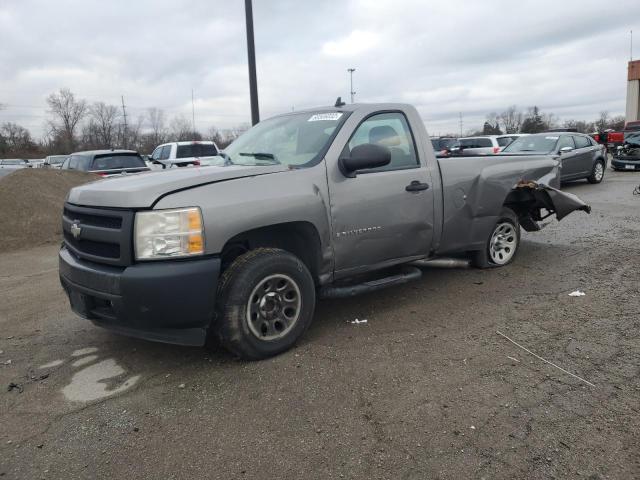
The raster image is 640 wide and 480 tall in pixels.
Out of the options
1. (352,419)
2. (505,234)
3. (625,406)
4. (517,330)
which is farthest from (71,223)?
(505,234)

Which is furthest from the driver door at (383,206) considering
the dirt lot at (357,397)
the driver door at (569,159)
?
the driver door at (569,159)

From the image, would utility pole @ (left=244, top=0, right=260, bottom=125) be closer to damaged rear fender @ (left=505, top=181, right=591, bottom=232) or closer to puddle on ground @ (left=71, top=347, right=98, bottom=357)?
damaged rear fender @ (left=505, top=181, right=591, bottom=232)

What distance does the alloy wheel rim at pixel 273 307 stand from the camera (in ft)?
11.6

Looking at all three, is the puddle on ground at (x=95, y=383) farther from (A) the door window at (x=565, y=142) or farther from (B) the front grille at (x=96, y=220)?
(A) the door window at (x=565, y=142)

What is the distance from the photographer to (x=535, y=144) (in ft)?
46.1

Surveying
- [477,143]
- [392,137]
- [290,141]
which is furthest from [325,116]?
[477,143]

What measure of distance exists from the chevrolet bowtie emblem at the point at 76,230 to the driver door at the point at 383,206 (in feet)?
6.12

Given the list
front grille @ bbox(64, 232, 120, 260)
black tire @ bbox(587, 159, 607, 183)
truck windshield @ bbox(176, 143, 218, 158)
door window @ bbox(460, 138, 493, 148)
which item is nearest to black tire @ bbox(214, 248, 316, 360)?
front grille @ bbox(64, 232, 120, 260)

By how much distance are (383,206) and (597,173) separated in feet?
45.6

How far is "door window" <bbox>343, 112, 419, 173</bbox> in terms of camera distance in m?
4.34

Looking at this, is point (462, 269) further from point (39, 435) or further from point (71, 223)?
point (39, 435)

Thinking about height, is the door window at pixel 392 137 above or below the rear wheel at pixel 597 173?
above

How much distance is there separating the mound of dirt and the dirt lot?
16.1 ft

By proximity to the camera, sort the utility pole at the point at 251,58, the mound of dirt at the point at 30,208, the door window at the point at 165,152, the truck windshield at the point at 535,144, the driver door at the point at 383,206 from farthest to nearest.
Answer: the door window at the point at 165,152
the truck windshield at the point at 535,144
the utility pole at the point at 251,58
the mound of dirt at the point at 30,208
the driver door at the point at 383,206
